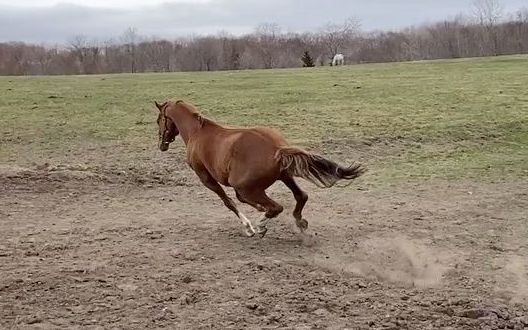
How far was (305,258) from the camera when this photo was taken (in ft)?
21.5

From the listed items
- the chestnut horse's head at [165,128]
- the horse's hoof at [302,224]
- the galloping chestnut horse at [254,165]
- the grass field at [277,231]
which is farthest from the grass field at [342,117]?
the galloping chestnut horse at [254,165]

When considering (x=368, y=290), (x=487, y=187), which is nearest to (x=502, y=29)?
(x=487, y=187)

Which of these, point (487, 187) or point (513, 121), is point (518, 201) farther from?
point (513, 121)

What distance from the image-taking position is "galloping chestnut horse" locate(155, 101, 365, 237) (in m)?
6.63

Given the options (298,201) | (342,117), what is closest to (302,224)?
(298,201)

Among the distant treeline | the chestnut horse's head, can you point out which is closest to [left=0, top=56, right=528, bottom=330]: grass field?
the chestnut horse's head

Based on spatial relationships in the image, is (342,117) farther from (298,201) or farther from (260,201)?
(260,201)

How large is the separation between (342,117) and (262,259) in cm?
887

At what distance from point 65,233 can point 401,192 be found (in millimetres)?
4111

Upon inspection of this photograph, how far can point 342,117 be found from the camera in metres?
15.0

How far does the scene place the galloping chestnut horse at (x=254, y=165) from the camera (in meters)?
6.63

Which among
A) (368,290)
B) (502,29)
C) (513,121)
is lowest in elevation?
(368,290)

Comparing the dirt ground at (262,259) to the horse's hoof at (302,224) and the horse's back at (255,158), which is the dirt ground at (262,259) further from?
the horse's back at (255,158)

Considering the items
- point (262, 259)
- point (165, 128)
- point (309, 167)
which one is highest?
point (165, 128)
